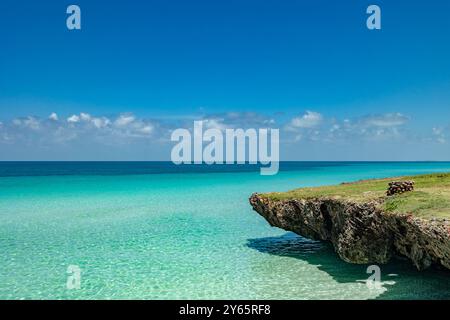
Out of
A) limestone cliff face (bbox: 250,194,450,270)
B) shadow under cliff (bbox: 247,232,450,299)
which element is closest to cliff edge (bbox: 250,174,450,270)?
limestone cliff face (bbox: 250,194,450,270)

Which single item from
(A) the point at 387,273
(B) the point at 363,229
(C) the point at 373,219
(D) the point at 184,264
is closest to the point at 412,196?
(C) the point at 373,219

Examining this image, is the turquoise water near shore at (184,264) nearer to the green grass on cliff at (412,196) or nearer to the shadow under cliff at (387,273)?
the shadow under cliff at (387,273)

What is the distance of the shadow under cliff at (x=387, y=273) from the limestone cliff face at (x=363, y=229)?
734mm

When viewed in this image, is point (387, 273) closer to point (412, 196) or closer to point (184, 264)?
point (412, 196)

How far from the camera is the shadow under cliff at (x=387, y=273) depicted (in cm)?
1217

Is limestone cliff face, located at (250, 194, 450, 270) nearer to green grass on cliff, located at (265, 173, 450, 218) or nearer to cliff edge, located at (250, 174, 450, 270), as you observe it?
cliff edge, located at (250, 174, 450, 270)

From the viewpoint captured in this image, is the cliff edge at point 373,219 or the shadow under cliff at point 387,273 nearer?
the cliff edge at point 373,219

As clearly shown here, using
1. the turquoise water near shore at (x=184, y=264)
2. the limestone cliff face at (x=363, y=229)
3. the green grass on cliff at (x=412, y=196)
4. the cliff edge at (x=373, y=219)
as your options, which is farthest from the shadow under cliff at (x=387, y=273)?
the green grass on cliff at (x=412, y=196)

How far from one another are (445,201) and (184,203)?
32708 mm

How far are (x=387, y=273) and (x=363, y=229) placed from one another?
7.09 feet

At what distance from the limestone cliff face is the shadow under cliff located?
2.41 feet

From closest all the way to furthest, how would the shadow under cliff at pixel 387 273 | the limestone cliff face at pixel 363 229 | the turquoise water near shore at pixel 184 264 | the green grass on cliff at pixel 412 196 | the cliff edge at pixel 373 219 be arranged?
the limestone cliff face at pixel 363 229 < the cliff edge at pixel 373 219 < the green grass on cliff at pixel 412 196 < the shadow under cliff at pixel 387 273 < the turquoise water near shore at pixel 184 264

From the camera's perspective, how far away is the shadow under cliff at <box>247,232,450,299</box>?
39.9 feet

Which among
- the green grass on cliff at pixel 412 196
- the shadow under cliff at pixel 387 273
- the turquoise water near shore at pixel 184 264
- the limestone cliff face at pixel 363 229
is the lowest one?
the turquoise water near shore at pixel 184 264
